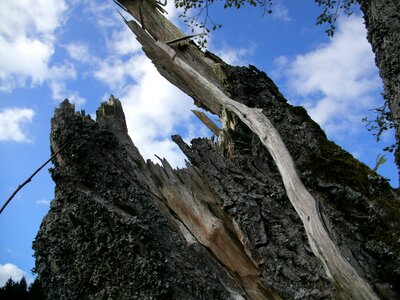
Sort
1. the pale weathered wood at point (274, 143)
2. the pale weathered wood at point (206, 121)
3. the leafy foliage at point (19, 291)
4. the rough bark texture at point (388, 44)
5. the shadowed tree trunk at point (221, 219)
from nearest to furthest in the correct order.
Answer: the pale weathered wood at point (274, 143)
the shadowed tree trunk at point (221, 219)
the rough bark texture at point (388, 44)
the pale weathered wood at point (206, 121)
the leafy foliage at point (19, 291)

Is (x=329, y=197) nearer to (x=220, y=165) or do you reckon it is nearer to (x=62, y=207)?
(x=220, y=165)

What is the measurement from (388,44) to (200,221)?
307cm

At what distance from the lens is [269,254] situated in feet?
10.7

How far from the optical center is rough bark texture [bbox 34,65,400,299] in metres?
3.03

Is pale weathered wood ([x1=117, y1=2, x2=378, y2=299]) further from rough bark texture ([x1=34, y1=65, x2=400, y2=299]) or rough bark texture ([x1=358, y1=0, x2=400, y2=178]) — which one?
rough bark texture ([x1=358, y1=0, x2=400, y2=178])

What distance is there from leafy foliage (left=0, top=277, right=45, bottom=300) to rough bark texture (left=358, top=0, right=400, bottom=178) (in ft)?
17.7

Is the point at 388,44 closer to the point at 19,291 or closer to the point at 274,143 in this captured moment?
the point at 274,143

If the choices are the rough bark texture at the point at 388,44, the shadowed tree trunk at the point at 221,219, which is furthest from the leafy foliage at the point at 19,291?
the rough bark texture at the point at 388,44

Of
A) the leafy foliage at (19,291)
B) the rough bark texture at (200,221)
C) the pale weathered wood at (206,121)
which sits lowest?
the leafy foliage at (19,291)

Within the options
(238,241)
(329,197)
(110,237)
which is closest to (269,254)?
(238,241)

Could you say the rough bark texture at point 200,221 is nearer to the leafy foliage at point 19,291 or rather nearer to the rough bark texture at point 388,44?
the rough bark texture at point 388,44

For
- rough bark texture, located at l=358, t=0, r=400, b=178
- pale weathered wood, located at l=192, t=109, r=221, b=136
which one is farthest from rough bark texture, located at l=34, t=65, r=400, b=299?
pale weathered wood, located at l=192, t=109, r=221, b=136

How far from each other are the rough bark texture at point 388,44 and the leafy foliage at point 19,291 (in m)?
5.40

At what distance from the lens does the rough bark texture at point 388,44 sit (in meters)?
4.43
